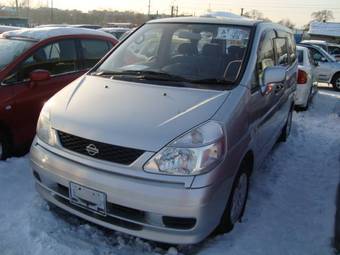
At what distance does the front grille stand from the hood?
4cm

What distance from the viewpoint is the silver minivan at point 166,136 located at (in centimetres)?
271

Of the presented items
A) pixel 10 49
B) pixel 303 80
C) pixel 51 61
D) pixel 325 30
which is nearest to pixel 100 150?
pixel 51 61

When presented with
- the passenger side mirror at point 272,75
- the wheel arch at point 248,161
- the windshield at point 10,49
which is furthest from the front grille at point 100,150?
the windshield at point 10,49

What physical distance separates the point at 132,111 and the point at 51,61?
2633 mm

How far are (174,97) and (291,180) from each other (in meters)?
2.25

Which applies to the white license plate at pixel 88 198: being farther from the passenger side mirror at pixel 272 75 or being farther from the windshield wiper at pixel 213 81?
the passenger side mirror at pixel 272 75

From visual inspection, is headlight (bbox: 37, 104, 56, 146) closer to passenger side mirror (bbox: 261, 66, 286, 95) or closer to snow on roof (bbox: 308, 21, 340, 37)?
passenger side mirror (bbox: 261, 66, 286, 95)

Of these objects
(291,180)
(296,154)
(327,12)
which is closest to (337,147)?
(296,154)

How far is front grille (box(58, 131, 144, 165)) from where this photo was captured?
2.75 metres

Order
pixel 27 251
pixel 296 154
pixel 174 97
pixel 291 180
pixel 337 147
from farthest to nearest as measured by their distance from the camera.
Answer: pixel 337 147
pixel 296 154
pixel 291 180
pixel 174 97
pixel 27 251

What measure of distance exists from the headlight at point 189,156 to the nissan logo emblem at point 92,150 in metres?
0.41

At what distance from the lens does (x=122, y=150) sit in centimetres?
277

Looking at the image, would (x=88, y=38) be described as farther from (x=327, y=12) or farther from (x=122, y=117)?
(x=327, y=12)

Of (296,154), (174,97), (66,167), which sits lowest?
(296,154)
